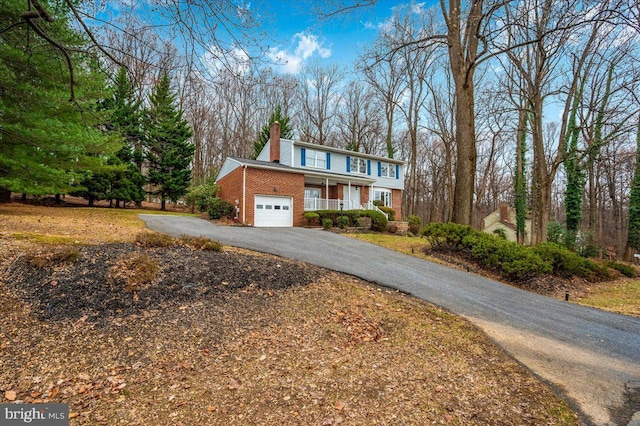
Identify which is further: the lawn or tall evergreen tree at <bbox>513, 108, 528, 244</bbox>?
tall evergreen tree at <bbox>513, 108, 528, 244</bbox>

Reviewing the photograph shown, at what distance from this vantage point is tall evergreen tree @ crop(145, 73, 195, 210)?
21.5 metres

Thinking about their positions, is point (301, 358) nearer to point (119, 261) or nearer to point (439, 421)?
point (439, 421)

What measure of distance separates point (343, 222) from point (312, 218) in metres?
1.81

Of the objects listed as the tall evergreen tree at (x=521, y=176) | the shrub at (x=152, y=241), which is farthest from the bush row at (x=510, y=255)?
the tall evergreen tree at (x=521, y=176)

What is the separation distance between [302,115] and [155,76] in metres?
26.7

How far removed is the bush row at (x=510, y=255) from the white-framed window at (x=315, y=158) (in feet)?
37.9

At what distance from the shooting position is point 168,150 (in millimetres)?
22047

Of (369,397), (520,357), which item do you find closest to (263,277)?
(369,397)

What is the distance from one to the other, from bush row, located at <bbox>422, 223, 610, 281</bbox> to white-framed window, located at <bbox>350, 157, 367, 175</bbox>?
13.0 m

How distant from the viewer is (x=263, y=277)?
502cm

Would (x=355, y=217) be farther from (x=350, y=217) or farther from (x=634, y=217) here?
(x=634, y=217)

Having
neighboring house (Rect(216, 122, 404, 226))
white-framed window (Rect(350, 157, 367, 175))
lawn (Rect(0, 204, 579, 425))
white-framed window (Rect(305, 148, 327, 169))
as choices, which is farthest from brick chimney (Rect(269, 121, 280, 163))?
lawn (Rect(0, 204, 579, 425))

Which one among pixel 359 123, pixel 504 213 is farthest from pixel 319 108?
pixel 504 213

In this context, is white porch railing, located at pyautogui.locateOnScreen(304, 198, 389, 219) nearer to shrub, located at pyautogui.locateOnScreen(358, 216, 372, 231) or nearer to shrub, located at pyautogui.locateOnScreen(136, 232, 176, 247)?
shrub, located at pyautogui.locateOnScreen(358, 216, 372, 231)
